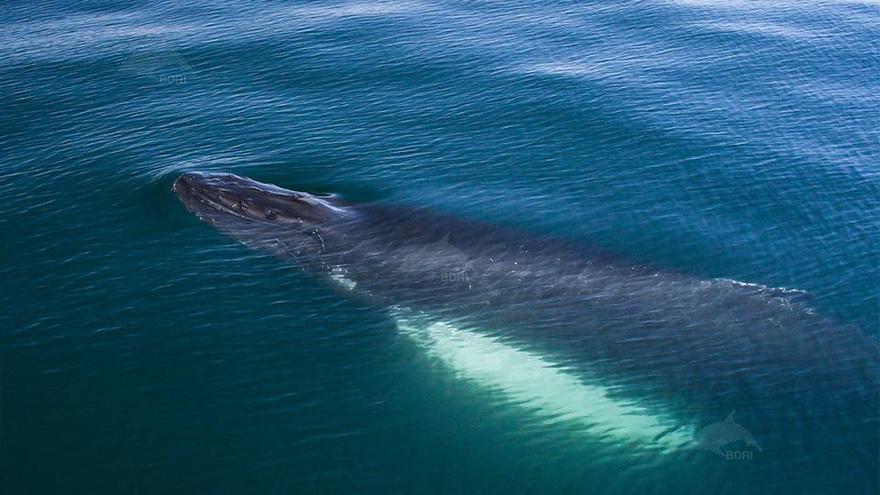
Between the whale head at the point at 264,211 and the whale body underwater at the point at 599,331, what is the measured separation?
0.13 metres

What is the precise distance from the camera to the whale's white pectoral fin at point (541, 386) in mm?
43500

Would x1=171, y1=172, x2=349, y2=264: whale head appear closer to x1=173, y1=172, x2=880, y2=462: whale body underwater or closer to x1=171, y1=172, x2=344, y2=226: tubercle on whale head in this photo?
x1=171, y1=172, x2=344, y2=226: tubercle on whale head

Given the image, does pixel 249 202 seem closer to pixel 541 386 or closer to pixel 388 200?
pixel 388 200

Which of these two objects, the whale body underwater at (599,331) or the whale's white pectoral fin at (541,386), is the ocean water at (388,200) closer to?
the whale's white pectoral fin at (541,386)

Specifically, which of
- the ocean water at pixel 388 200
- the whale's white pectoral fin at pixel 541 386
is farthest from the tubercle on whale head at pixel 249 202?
the whale's white pectoral fin at pixel 541 386

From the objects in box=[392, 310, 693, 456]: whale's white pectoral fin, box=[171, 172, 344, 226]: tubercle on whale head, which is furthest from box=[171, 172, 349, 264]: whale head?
box=[392, 310, 693, 456]: whale's white pectoral fin

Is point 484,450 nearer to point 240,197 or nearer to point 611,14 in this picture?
point 240,197

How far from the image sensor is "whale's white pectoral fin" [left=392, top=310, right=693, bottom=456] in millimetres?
43500

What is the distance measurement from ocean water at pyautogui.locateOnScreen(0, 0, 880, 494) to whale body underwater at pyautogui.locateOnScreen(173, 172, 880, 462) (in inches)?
18.1

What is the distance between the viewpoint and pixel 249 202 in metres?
61.1

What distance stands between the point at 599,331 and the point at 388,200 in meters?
23.1

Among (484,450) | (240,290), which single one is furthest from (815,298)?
(240,290)

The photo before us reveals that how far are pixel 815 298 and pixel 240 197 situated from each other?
3982 cm

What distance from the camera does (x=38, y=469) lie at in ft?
134
